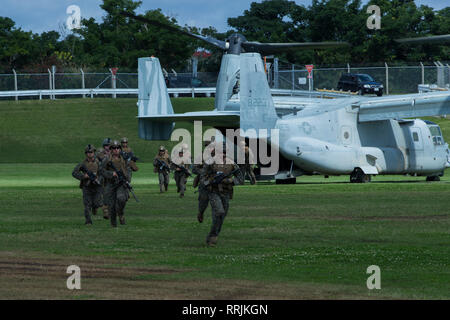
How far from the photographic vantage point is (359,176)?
4188cm

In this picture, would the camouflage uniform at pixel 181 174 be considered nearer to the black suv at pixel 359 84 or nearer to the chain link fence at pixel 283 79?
the chain link fence at pixel 283 79

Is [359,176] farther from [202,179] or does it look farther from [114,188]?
[202,179]

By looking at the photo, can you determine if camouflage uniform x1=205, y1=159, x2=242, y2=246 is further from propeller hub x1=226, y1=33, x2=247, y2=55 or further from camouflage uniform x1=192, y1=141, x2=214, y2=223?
propeller hub x1=226, y1=33, x2=247, y2=55

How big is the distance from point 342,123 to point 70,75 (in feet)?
130

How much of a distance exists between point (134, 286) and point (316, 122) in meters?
27.4

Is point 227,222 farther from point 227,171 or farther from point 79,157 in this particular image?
point 79,157

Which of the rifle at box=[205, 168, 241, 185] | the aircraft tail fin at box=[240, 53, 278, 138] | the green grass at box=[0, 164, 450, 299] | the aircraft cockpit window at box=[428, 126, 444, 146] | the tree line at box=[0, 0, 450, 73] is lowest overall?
the green grass at box=[0, 164, 450, 299]

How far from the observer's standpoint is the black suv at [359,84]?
7206 centimetres

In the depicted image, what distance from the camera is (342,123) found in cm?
4212

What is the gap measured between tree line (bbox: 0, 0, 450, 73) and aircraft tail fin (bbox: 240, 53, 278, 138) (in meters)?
59.1

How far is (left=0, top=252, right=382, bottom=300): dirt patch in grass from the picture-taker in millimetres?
13516

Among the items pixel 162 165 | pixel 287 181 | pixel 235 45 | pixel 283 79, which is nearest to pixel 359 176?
pixel 287 181

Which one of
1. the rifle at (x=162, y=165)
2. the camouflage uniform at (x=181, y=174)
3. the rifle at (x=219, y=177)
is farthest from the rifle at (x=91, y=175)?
the rifle at (x=162, y=165)

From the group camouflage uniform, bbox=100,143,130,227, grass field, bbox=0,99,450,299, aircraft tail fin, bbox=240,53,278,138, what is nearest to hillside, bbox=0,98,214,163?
aircraft tail fin, bbox=240,53,278,138
